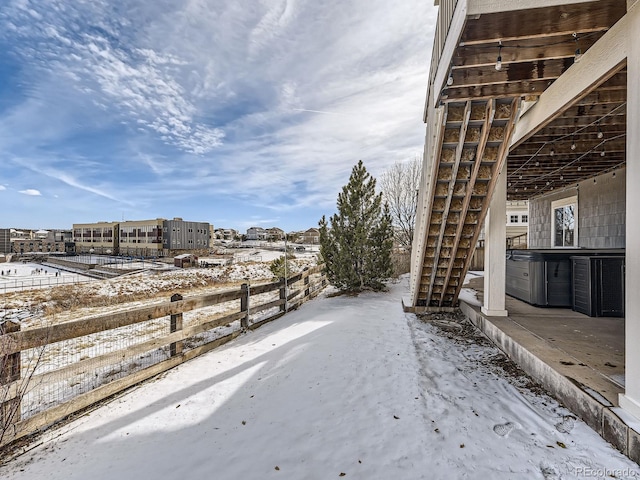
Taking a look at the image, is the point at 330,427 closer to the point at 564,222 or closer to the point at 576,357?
the point at 576,357

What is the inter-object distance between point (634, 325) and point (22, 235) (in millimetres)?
72558

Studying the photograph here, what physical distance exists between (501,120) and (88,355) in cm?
683

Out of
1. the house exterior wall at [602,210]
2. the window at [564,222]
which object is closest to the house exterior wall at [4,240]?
the window at [564,222]

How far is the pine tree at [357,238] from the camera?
8695mm

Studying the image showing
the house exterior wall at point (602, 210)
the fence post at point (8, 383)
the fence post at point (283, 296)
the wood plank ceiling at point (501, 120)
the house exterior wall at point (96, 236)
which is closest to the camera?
the fence post at point (8, 383)

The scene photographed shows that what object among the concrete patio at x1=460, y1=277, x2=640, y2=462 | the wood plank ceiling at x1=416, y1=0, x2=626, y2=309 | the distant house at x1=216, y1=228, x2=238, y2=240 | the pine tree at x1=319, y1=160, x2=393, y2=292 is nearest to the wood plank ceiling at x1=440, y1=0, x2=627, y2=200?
the wood plank ceiling at x1=416, y1=0, x2=626, y2=309

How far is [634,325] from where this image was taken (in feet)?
7.08

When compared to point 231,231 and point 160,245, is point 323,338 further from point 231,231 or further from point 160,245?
point 231,231

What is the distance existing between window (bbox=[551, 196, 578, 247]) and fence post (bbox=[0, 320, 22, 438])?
1217cm

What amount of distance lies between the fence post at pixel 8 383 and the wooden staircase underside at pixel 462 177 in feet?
16.8

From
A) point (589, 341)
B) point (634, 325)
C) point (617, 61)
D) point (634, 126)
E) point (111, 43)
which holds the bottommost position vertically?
point (589, 341)

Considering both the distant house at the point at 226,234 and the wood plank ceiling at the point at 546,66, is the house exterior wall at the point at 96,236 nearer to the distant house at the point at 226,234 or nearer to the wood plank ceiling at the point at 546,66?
the distant house at the point at 226,234

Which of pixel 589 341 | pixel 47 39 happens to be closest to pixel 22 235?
pixel 47 39

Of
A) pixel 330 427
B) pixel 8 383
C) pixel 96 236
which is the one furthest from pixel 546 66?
pixel 96 236
